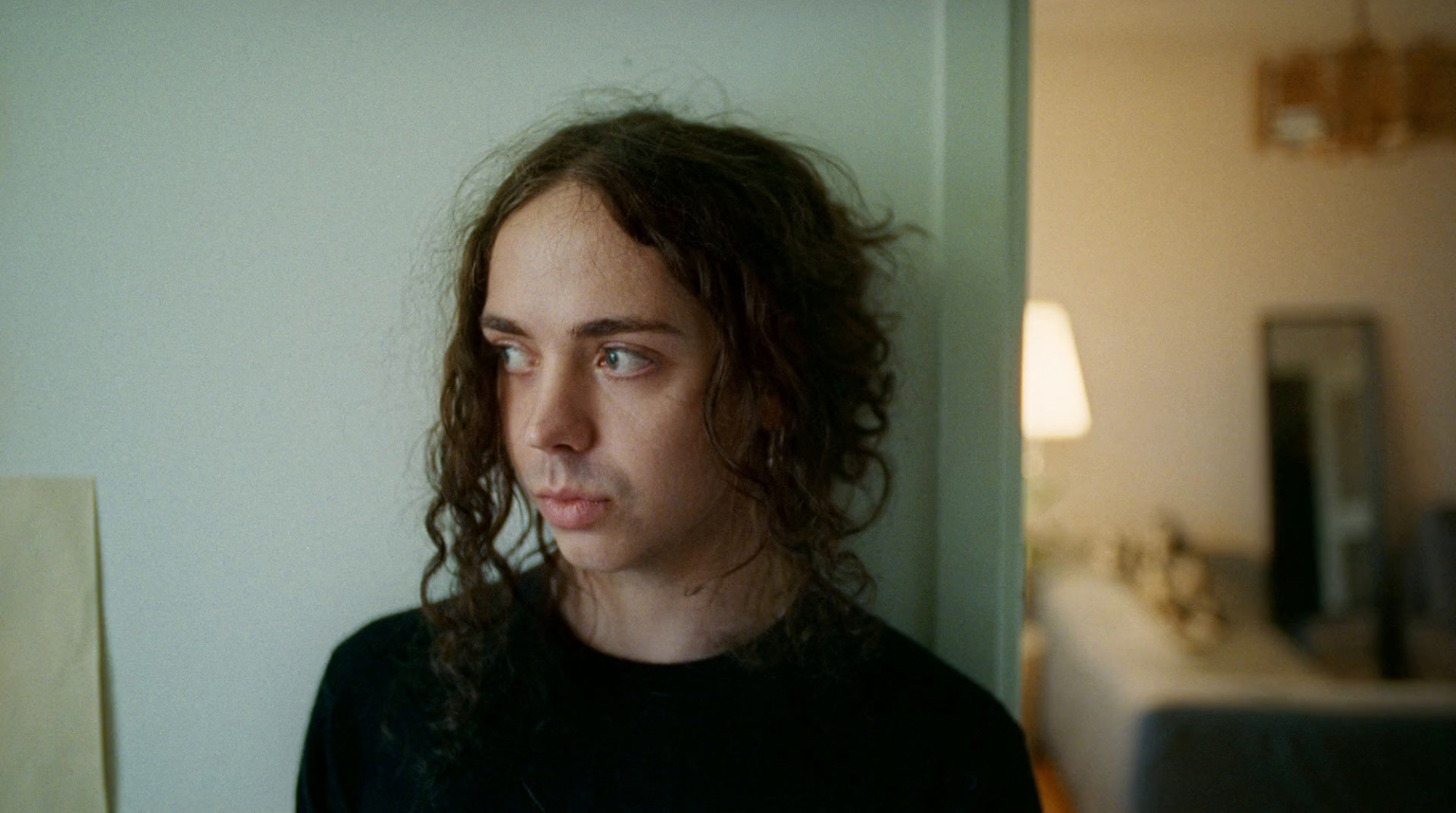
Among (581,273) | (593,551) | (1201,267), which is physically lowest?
(593,551)

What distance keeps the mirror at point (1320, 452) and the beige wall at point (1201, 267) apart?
75mm

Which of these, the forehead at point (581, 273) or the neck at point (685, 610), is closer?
the forehead at point (581, 273)

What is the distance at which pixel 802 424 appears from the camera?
749 mm

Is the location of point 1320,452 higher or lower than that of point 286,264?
lower

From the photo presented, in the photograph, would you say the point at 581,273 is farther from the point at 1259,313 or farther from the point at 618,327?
the point at 1259,313

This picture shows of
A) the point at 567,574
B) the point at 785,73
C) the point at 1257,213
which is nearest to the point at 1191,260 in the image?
the point at 1257,213

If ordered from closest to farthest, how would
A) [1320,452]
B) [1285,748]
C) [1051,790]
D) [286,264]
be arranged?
[286,264], [1285,748], [1051,790], [1320,452]

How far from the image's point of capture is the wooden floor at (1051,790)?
253cm

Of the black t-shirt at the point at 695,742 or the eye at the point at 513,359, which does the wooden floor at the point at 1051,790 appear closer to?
the black t-shirt at the point at 695,742

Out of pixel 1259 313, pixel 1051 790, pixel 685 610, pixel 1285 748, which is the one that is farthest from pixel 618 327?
pixel 1259 313

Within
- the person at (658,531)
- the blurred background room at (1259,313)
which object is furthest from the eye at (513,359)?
the blurred background room at (1259,313)

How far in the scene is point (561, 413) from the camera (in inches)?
26.2

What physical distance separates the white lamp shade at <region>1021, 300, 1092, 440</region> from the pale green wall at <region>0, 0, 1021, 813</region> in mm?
1506

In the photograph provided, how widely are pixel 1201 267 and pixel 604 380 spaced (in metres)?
3.39
